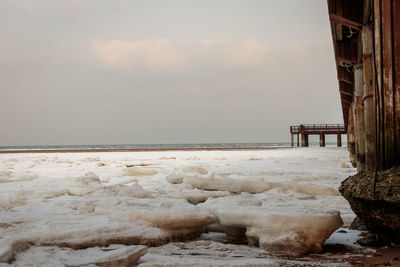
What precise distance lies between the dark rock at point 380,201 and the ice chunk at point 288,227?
0.83 feet

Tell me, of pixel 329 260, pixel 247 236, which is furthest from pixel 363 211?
pixel 247 236

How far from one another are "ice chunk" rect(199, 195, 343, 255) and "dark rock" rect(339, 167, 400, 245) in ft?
0.83

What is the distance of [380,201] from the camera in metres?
2.58

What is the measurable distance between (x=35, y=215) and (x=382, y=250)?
10.6 feet

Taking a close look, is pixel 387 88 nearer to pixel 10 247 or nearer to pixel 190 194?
pixel 190 194

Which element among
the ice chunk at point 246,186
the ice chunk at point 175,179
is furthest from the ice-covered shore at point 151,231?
the ice chunk at point 175,179

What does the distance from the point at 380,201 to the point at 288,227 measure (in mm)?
721

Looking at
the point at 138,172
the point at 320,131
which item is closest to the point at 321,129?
the point at 320,131

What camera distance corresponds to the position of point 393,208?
2.55 m

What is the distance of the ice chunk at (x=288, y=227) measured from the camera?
2.75m

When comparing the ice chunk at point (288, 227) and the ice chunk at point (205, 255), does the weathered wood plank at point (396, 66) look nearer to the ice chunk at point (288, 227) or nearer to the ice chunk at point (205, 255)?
the ice chunk at point (288, 227)

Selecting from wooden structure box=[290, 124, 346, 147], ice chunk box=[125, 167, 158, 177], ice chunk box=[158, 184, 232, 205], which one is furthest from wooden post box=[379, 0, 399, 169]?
wooden structure box=[290, 124, 346, 147]

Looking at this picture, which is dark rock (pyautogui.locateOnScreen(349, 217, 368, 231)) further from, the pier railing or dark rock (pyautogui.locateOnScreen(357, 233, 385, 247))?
the pier railing

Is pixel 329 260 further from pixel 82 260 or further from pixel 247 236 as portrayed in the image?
pixel 82 260
